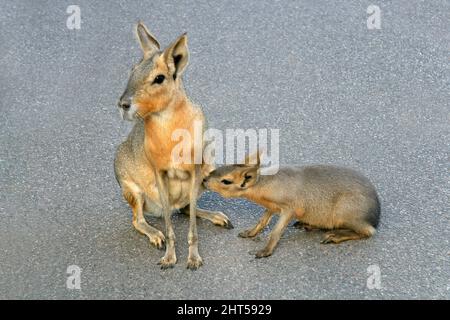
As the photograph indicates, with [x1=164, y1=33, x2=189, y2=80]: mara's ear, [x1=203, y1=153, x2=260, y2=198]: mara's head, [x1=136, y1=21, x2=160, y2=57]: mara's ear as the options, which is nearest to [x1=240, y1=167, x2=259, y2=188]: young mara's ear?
[x1=203, y1=153, x2=260, y2=198]: mara's head

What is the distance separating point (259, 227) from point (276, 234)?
0.55 feet

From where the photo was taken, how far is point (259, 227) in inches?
162

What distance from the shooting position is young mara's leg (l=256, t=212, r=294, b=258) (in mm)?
3949

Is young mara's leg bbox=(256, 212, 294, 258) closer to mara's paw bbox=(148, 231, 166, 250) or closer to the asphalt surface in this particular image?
the asphalt surface

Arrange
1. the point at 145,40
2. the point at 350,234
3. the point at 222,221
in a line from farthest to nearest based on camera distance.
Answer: the point at 222,221, the point at 350,234, the point at 145,40

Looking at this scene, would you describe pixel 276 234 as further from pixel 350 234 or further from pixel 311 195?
pixel 350 234

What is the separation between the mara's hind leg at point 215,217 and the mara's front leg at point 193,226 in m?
0.22

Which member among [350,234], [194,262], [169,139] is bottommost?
[194,262]

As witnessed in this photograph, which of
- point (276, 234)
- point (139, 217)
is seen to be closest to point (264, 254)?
point (276, 234)

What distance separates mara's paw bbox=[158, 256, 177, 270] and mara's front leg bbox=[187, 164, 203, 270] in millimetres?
76

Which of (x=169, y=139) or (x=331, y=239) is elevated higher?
(x=169, y=139)

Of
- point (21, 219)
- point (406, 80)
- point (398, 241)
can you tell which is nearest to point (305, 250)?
point (398, 241)

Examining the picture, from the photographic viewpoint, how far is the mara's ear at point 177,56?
3.64m

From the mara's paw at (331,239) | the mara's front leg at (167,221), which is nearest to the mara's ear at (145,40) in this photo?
the mara's front leg at (167,221)
